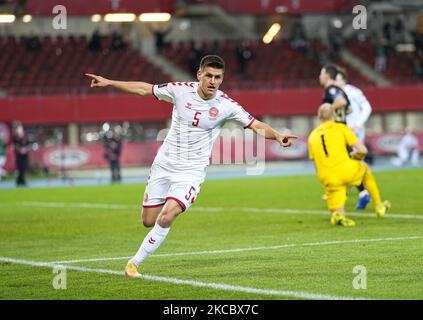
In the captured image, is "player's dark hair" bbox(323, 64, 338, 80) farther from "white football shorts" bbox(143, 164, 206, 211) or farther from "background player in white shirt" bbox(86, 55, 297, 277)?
"white football shorts" bbox(143, 164, 206, 211)

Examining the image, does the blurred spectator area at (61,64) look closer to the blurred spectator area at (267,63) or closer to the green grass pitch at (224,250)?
the blurred spectator area at (267,63)

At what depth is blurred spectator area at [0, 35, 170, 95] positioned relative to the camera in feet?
145

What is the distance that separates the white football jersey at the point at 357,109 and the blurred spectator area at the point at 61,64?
25.3 m

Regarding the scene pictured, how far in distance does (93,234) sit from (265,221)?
10.1ft

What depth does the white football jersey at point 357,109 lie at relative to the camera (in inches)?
774

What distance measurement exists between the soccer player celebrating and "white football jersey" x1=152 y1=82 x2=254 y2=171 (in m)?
5.21

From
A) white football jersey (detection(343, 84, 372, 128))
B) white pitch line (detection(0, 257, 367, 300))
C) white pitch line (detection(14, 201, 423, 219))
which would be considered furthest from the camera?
white football jersey (detection(343, 84, 372, 128))

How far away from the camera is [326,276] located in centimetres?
1051

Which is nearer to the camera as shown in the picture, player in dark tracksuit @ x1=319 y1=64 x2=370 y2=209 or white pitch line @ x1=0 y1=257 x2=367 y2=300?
white pitch line @ x1=0 y1=257 x2=367 y2=300

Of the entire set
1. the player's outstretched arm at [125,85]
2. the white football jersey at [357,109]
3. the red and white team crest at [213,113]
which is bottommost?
the white football jersey at [357,109]

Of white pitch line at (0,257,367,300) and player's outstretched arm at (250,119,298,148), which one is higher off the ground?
player's outstretched arm at (250,119,298,148)


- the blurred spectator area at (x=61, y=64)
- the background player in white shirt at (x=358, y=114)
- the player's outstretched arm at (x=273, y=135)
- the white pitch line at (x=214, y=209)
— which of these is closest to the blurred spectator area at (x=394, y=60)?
the blurred spectator area at (x=61, y=64)

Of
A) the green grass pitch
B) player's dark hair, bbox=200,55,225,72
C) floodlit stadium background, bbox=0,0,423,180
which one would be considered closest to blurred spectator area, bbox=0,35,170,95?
floodlit stadium background, bbox=0,0,423,180

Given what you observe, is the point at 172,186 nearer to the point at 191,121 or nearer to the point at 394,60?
the point at 191,121
